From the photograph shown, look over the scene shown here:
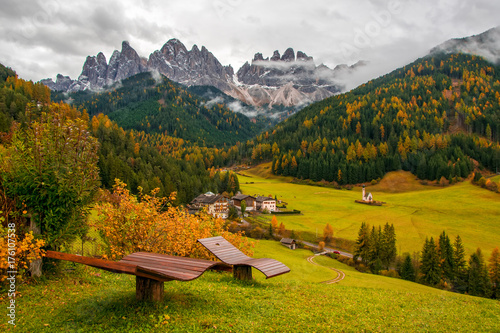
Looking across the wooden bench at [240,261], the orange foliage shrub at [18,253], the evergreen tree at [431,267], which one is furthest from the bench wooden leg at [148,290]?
the evergreen tree at [431,267]

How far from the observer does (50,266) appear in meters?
12.4

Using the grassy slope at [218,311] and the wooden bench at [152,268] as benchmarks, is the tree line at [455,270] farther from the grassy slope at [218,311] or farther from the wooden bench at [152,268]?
the wooden bench at [152,268]

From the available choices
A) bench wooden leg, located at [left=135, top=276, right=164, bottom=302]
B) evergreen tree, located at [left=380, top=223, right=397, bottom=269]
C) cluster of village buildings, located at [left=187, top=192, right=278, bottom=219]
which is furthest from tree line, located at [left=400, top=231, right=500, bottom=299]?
bench wooden leg, located at [left=135, top=276, right=164, bottom=302]

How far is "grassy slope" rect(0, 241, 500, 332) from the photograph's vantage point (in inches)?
320

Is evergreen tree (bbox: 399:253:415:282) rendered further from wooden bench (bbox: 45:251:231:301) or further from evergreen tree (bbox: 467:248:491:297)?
wooden bench (bbox: 45:251:231:301)

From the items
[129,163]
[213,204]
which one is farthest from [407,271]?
[129,163]

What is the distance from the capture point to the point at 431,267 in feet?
159

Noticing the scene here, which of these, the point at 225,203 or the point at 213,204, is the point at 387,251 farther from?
the point at 213,204

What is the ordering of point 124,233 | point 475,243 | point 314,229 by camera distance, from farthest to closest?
1. point 314,229
2. point 475,243
3. point 124,233

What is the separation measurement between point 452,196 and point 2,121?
455 ft

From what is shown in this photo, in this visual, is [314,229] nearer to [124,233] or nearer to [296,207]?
[296,207]

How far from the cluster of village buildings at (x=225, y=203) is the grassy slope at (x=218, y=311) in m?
70.7

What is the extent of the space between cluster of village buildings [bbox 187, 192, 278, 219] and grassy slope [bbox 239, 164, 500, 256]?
1076 cm

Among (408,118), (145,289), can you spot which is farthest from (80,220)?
(408,118)
